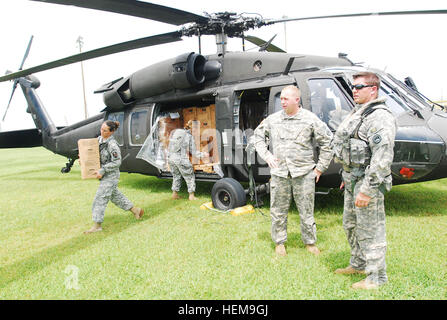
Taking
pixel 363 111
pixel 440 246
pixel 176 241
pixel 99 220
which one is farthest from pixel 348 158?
pixel 99 220

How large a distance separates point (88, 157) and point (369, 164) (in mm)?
3866

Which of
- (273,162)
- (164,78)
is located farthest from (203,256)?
(164,78)

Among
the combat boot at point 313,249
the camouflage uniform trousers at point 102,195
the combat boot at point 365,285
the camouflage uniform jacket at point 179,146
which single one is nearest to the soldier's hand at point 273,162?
the combat boot at point 313,249

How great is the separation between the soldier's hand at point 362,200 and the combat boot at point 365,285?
2.37ft

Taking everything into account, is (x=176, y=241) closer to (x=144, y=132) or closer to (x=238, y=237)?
(x=238, y=237)

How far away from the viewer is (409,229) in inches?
168

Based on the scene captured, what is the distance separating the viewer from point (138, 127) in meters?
7.54

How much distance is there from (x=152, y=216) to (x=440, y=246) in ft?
14.4

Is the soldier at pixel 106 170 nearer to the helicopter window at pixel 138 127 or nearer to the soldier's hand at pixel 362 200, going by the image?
the helicopter window at pixel 138 127

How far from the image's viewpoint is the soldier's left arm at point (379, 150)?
252cm

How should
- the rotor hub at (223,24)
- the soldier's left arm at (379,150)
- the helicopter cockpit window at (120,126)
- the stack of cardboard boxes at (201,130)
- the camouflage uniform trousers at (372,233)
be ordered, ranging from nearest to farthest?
the soldier's left arm at (379,150) → the camouflage uniform trousers at (372,233) → the rotor hub at (223,24) → the stack of cardboard boxes at (201,130) → the helicopter cockpit window at (120,126)

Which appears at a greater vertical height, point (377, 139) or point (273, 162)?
point (377, 139)

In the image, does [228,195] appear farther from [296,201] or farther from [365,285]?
[365,285]

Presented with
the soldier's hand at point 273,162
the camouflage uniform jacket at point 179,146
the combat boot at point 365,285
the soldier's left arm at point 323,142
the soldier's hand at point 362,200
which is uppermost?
the soldier's left arm at point 323,142
